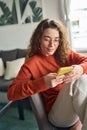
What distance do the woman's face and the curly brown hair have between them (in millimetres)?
30

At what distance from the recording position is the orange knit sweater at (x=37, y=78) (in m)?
1.32

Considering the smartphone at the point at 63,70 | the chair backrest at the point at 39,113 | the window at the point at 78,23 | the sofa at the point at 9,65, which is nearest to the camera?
the smartphone at the point at 63,70

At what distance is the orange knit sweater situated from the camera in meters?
1.32

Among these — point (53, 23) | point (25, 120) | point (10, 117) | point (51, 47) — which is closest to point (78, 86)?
point (51, 47)

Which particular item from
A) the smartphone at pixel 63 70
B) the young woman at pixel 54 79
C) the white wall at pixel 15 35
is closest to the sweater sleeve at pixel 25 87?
the young woman at pixel 54 79

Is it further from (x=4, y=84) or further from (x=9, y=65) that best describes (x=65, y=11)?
(x=4, y=84)

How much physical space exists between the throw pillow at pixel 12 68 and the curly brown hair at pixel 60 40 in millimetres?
1395

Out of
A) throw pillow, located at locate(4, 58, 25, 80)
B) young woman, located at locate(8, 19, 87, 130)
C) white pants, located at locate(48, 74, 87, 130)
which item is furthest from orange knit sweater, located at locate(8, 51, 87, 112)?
throw pillow, located at locate(4, 58, 25, 80)

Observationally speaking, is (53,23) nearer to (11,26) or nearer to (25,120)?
(25,120)

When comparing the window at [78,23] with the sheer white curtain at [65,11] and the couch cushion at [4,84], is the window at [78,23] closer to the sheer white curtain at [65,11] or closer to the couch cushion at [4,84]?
the sheer white curtain at [65,11]

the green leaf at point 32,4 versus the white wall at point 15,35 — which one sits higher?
the green leaf at point 32,4

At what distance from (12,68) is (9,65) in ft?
0.27

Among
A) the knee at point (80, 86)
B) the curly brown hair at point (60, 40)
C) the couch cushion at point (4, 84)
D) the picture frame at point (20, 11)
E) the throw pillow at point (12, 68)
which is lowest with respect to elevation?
the couch cushion at point (4, 84)

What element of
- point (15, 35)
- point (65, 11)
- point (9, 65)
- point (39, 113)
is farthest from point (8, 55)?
point (39, 113)
